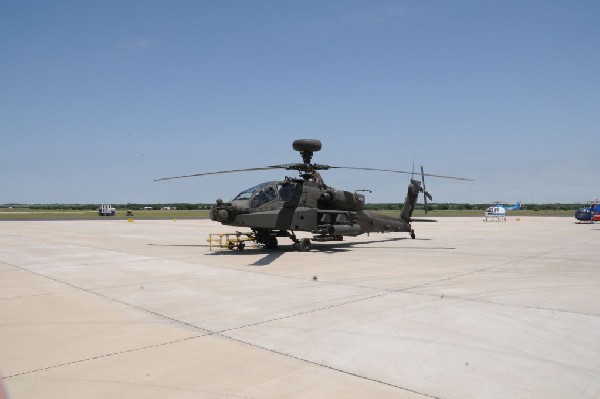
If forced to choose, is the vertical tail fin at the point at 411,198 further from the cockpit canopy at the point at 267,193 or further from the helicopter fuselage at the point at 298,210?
the cockpit canopy at the point at 267,193

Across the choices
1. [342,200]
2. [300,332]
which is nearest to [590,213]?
[342,200]

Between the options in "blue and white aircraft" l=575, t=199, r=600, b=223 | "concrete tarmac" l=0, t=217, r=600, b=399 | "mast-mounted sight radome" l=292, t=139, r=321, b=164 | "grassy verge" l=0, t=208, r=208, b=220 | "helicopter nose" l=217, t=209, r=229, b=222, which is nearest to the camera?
"concrete tarmac" l=0, t=217, r=600, b=399

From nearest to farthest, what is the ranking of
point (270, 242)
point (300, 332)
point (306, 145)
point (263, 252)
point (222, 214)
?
point (300, 332) → point (222, 214) → point (306, 145) → point (263, 252) → point (270, 242)

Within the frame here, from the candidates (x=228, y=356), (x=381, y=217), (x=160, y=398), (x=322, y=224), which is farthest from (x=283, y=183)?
(x=160, y=398)

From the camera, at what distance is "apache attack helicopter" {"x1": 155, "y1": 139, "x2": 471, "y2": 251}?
54.3 ft

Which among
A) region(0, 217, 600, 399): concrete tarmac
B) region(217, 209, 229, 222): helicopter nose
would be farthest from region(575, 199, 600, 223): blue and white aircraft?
region(217, 209, 229, 222): helicopter nose

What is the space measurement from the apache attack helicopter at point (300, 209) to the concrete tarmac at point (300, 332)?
13.1 ft

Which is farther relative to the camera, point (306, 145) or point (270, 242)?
point (270, 242)

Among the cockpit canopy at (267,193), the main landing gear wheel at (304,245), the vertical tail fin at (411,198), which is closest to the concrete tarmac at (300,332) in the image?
the cockpit canopy at (267,193)

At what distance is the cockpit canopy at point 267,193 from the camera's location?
17.1m

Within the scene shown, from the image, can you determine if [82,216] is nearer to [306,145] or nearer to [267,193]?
[267,193]

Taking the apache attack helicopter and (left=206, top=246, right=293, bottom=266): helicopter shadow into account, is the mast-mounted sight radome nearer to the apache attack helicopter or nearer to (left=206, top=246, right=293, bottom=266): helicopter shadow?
the apache attack helicopter

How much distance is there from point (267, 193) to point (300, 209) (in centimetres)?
148

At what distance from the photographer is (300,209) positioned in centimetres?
1775
